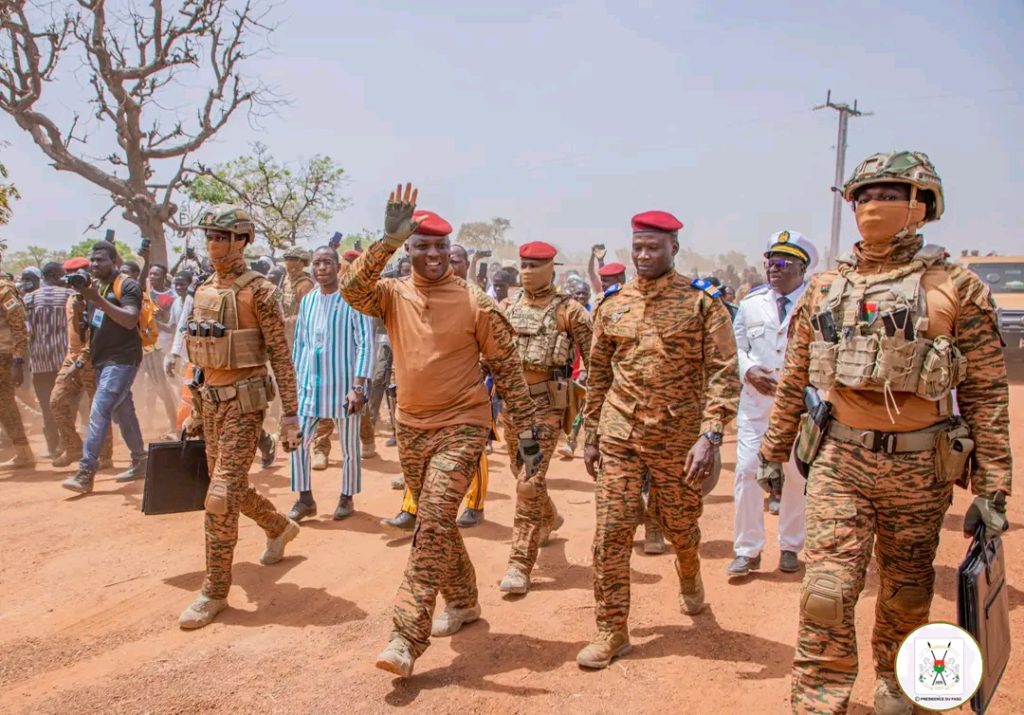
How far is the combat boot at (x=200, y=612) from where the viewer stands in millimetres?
4707

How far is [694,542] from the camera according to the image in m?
4.57

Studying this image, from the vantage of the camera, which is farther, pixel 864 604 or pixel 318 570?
pixel 318 570

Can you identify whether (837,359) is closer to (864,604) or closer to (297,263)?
(864,604)

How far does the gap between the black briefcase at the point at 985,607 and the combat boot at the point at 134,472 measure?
7.61 metres

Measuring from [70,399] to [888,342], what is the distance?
8339 mm

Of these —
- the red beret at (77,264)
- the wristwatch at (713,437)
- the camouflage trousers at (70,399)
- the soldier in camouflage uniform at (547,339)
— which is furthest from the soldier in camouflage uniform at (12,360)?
the wristwatch at (713,437)

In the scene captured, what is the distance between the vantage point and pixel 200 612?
476 cm

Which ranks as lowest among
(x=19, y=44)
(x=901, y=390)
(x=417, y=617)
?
(x=417, y=617)

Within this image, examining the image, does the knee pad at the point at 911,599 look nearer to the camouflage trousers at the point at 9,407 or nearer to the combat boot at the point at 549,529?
the combat boot at the point at 549,529

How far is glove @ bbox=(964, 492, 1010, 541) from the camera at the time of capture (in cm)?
304

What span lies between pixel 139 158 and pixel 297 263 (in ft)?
27.6

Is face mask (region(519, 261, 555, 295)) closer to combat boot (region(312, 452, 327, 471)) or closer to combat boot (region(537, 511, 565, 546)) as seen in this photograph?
combat boot (region(537, 511, 565, 546))

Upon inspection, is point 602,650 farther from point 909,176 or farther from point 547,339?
point 909,176

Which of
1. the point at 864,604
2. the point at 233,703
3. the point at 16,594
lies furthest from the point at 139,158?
the point at 864,604
